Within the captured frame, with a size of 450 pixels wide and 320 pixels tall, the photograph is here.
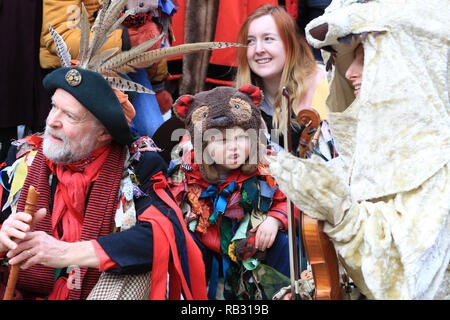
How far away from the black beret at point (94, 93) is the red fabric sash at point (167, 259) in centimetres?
41

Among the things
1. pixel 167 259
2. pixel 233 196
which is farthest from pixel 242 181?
pixel 167 259

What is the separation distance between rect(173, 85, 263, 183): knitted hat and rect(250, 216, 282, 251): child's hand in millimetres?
307

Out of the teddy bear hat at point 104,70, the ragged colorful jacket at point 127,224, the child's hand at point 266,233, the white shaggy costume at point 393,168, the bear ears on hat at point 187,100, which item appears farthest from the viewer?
the bear ears on hat at point 187,100

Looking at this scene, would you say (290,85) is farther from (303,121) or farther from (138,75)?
(303,121)

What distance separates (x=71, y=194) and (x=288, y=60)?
2.01 meters

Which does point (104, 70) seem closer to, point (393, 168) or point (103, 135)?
point (103, 135)

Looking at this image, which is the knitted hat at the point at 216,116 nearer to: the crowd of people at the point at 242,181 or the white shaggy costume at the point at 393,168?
the crowd of people at the point at 242,181

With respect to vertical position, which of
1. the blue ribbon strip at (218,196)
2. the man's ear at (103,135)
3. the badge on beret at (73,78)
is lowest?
the blue ribbon strip at (218,196)

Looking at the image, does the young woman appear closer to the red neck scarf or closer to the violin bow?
the red neck scarf

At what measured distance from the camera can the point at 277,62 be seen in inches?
163

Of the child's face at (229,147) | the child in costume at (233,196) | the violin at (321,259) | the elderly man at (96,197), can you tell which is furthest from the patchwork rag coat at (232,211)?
the violin at (321,259)

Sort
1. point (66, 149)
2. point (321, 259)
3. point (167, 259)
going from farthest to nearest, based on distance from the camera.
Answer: point (66, 149) < point (167, 259) < point (321, 259)

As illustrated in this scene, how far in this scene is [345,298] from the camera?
2291 mm

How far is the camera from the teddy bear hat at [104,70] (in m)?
2.76
